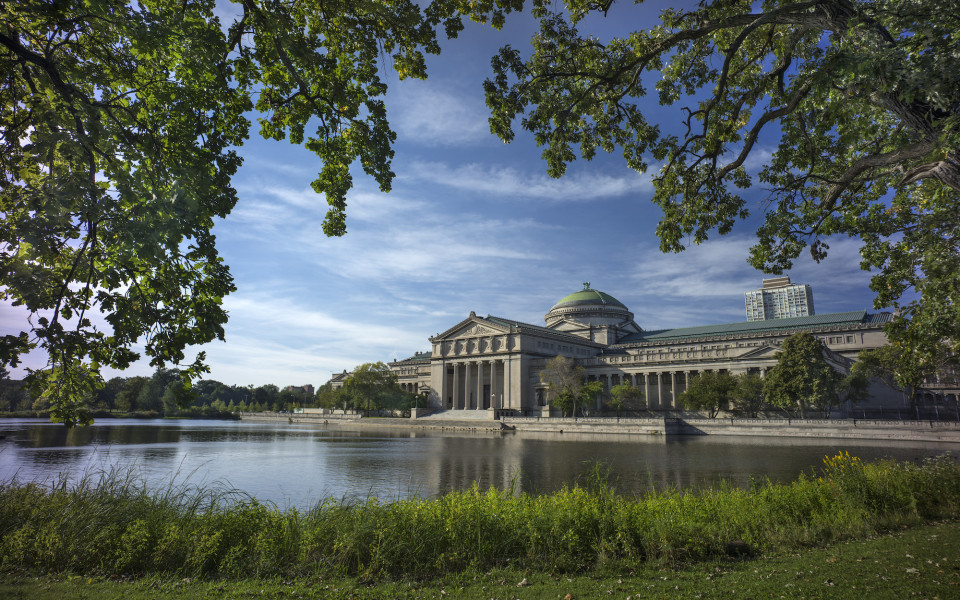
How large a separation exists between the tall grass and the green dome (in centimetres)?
11422

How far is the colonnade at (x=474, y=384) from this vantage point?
365 ft

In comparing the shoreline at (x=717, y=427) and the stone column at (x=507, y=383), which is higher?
the stone column at (x=507, y=383)

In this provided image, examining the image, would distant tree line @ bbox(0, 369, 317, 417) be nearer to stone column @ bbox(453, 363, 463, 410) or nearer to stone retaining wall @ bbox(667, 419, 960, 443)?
stone column @ bbox(453, 363, 463, 410)

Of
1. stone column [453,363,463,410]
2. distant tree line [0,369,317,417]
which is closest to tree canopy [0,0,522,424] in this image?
distant tree line [0,369,317,417]

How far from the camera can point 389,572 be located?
9.15 meters

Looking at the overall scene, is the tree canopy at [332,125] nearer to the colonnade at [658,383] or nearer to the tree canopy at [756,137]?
the tree canopy at [756,137]

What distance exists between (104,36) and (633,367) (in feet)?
315

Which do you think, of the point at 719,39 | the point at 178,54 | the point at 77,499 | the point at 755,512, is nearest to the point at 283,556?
the point at 77,499

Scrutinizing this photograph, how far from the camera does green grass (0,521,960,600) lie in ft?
24.4

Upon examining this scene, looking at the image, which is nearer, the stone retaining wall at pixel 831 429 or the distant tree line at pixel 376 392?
the stone retaining wall at pixel 831 429

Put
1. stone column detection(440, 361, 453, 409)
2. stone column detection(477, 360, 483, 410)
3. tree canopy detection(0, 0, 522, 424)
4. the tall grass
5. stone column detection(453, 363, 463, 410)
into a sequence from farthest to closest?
stone column detection(440, 361, 453, 409) → stone column detection(453, 363, 463, 410) → stone column detection(477, 360, 483, 410) → the tall grass → tree canopy detection(0, 0, 522, 424)

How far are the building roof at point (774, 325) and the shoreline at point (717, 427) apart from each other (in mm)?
38756

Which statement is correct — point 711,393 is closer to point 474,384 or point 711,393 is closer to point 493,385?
point 493,385

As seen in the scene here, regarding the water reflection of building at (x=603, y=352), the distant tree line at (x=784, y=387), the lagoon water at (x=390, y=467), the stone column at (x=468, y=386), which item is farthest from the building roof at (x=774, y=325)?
the lagoon water at (x=390, y=467)
